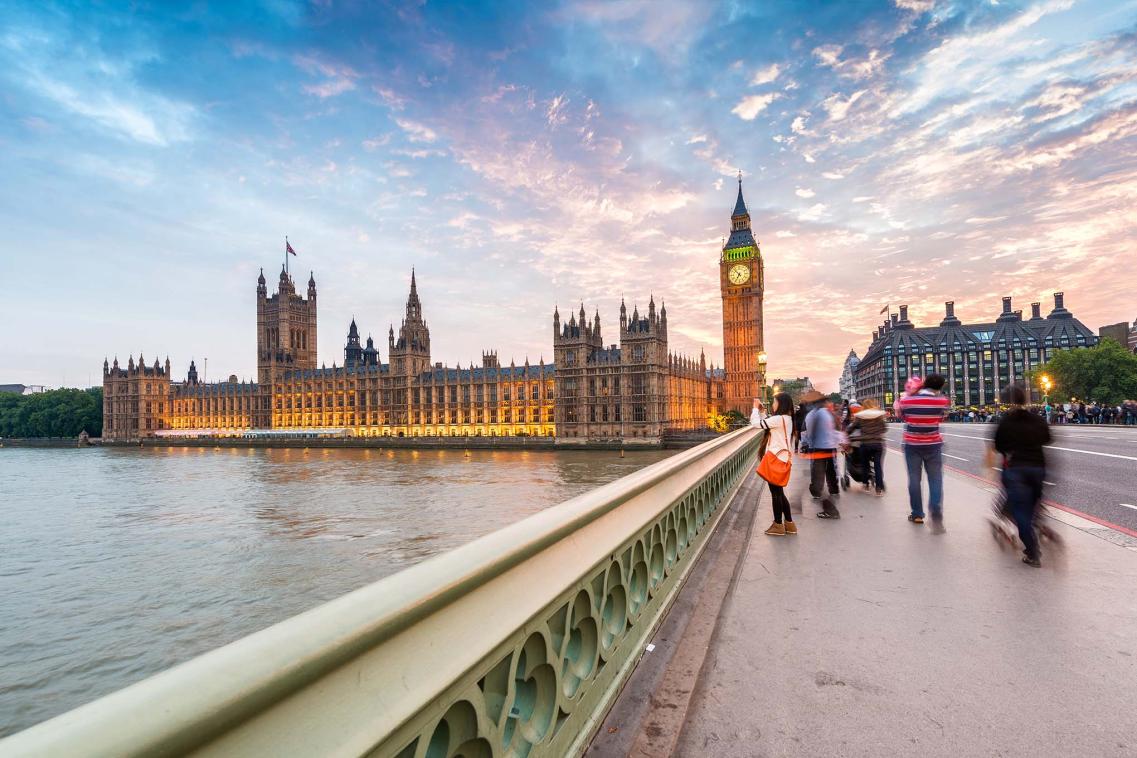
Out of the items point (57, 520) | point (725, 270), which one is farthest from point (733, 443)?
point (725, 270)

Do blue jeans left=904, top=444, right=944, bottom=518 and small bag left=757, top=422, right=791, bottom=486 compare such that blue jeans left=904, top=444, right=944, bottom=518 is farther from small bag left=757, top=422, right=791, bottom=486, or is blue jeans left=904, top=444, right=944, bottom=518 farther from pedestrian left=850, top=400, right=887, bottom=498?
pedestrian left=850, top=400, right=887, bottom=498

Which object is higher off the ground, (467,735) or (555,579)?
(555,579)

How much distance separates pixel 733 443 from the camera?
32.3ft

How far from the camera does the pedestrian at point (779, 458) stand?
675cm

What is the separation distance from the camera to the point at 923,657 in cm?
342

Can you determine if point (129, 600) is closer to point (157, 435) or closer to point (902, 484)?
point (902, 484)

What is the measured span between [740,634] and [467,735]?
102 inches

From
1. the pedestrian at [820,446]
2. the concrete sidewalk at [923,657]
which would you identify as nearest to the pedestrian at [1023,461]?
the concrete sidewalk at [923,657]

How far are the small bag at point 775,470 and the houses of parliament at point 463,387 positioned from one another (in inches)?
2563

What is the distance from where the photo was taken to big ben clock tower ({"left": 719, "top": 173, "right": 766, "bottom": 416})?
331 ft

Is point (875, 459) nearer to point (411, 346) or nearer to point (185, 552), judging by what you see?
point (185, 552)

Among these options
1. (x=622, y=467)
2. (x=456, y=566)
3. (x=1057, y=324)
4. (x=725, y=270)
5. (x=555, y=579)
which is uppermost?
(x=725, y=270)

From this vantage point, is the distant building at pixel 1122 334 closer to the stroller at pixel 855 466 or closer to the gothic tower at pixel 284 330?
the stroller at pixel 855 466

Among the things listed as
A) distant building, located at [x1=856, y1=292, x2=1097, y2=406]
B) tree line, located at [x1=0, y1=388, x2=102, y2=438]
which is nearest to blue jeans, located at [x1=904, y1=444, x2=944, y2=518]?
distant building, located at [x1=856, y1=292, x2=1097, y2=406]
